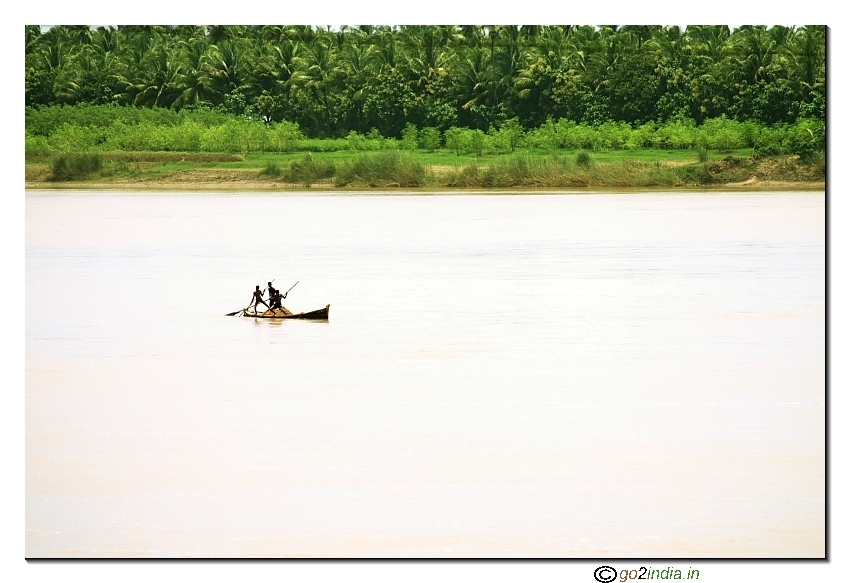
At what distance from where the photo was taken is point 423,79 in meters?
9.91

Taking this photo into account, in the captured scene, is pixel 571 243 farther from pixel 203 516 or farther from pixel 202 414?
pixel 203 516

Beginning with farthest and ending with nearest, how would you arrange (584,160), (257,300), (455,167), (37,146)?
(455,167) → (584,160) → (257,300) → (37,146)

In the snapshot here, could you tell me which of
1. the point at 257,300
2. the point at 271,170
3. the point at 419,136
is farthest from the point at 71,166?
the point at 419,136

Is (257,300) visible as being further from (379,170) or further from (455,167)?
(455,167)

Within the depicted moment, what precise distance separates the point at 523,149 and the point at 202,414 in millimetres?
3258

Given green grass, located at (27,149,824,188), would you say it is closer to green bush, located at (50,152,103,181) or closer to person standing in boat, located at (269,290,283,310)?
green bush, located at (50,152,103,181)

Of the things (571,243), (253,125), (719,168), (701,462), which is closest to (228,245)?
(253,125)

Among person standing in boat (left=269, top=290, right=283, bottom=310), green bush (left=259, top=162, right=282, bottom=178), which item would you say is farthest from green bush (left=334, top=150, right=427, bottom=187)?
person standing in boat (left=269, top=290, right=283, bottom=310)

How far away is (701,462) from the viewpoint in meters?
7.77

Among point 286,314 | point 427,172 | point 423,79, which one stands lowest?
point 286,314

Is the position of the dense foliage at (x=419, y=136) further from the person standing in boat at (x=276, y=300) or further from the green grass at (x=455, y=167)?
the person standing in boat at (x=276, y=300)

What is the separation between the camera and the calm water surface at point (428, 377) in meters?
7.23

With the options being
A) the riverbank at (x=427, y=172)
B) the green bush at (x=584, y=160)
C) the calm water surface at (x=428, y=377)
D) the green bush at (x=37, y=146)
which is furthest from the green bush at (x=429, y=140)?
the green bush at (x=37, y=146)

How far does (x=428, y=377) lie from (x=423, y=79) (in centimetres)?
227
